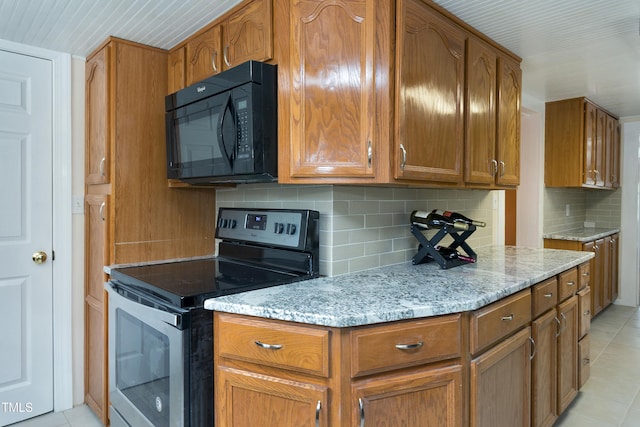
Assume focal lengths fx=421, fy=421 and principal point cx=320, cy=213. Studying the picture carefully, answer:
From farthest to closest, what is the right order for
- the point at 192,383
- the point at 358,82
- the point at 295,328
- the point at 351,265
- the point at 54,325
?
1. the point at 54,325
2. the point at 351,265
3. the point at 358,82
4. the point at 192,383
5. the point at 295,328

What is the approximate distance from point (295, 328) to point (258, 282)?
0.42 metres

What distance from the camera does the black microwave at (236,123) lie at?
1646mm

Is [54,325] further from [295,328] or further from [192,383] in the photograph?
[295,328]

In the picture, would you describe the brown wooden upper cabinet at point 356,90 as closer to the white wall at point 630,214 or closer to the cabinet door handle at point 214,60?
the cabinet door handle at point 214,60

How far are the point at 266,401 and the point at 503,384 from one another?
93 centimetres

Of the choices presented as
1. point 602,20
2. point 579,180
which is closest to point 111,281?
point 602,20

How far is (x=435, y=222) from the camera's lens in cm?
212

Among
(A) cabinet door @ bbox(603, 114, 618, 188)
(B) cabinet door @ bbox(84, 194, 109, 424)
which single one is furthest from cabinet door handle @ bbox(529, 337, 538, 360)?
(A) cabinet door @ bbox(603, 114, 618, 188)

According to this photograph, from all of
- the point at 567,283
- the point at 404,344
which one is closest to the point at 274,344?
the point at 404,344

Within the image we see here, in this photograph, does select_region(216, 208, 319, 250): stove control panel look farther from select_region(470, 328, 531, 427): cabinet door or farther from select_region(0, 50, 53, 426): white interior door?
select_region(0, 50, 53, 426): white interior door

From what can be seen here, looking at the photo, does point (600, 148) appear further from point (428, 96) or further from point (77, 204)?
point (77, 204)

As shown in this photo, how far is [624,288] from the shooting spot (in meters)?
4.54

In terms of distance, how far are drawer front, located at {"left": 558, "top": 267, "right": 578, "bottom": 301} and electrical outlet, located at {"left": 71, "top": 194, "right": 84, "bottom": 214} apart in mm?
2614

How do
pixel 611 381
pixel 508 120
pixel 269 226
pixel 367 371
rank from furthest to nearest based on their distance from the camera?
pixel 611 381 → pixel 508 120 → pixel 269 226 → pixel 367 371
